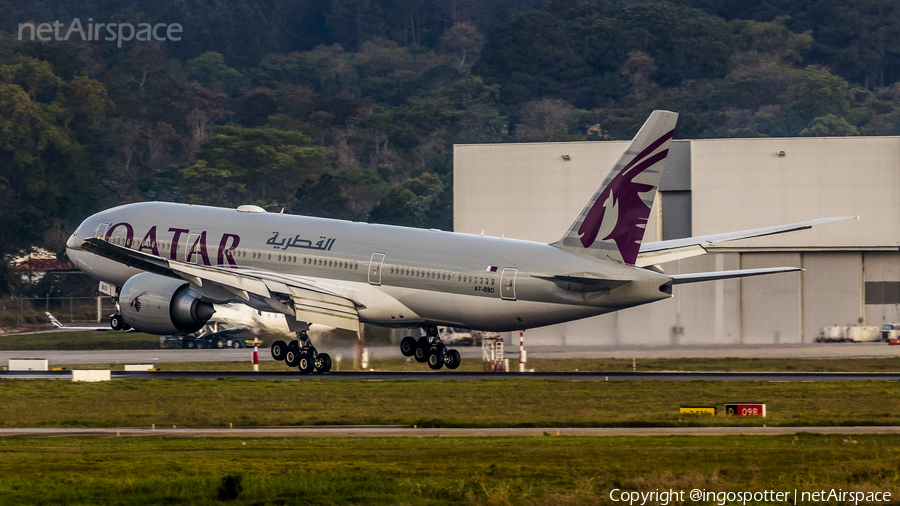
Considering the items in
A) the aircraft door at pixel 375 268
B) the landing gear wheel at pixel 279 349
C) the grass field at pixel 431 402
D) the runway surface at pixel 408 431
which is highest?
the aircraft door at pixel 375 268

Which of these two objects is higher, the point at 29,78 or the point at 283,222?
the point at 29,78

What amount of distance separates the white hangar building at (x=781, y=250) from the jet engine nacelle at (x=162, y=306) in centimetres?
3099

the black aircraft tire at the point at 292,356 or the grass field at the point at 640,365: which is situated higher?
the black aircraft tire at the point at 292,356

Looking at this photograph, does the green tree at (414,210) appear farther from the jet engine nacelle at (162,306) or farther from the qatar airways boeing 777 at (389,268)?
the jet engine nacelle at (162,306)

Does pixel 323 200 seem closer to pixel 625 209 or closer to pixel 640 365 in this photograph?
pixel 640 365

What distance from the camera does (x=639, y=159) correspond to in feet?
146

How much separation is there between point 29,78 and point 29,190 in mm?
22678

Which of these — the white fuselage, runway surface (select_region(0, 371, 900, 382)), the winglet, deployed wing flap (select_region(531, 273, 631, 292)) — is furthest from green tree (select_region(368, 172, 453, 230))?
the winglet

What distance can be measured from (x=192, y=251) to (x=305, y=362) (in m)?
6.51

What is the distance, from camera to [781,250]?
7944 centimetres

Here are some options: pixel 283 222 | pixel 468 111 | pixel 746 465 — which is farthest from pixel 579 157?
pixel 468 111

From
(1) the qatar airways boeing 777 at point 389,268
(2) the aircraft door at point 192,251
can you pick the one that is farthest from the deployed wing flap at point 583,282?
(2) the aircraft door at point 192,251

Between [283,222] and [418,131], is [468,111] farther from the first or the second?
[283,222]

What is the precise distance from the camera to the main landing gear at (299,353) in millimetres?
53375
